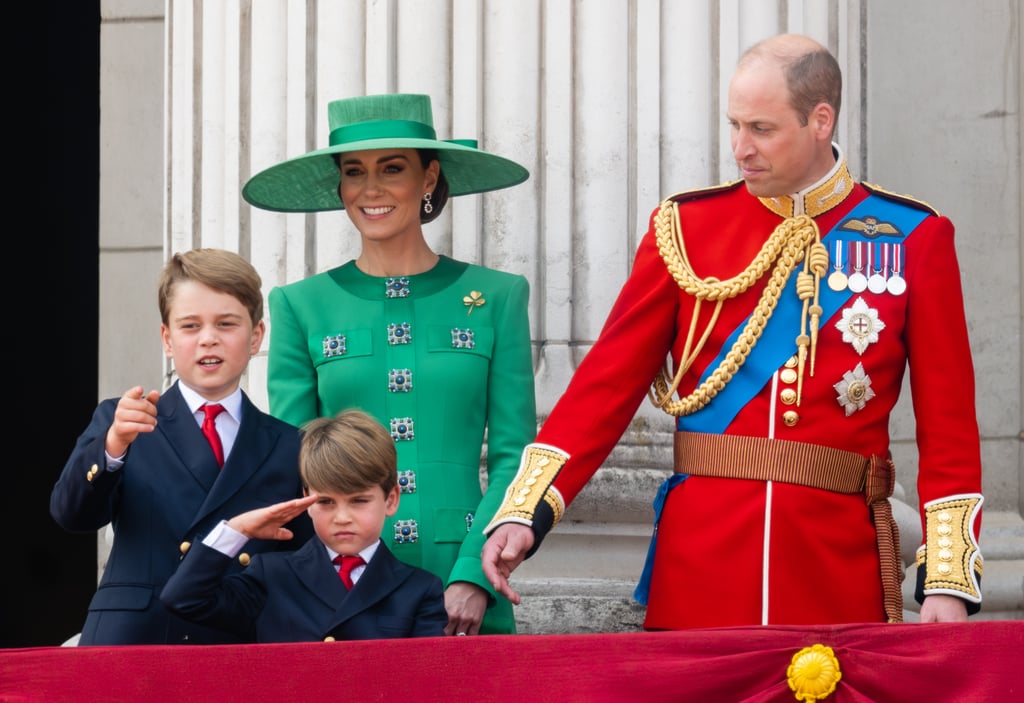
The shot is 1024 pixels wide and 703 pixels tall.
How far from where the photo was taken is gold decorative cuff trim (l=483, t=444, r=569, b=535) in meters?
3.31

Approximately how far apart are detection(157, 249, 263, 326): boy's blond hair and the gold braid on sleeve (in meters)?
0.74

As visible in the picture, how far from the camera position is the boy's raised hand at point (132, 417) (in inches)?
120

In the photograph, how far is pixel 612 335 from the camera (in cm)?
343

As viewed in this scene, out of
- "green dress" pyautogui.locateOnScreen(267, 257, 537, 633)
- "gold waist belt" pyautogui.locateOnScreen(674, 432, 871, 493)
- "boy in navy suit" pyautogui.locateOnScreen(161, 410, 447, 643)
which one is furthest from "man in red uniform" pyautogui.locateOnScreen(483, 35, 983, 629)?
"green dress" pyautogui.locateOnScreen(267, 257, 537, 633)

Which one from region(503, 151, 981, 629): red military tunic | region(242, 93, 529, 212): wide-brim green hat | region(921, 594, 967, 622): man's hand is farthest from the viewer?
→ region(242, 93, 529, 212): wide-brim green hat

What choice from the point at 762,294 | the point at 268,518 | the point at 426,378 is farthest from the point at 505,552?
the point at 762,294

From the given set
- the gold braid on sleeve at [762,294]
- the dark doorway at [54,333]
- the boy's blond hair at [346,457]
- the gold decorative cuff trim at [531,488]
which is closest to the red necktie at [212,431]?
the boy's blond hair at [346,457]

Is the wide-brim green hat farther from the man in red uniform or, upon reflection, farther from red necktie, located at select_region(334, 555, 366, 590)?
red necktie, located at select_region(334, 555, 366, 590)

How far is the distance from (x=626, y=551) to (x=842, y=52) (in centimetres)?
136

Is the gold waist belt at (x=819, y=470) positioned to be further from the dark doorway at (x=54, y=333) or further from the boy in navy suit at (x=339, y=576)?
the dark doorway at (x=54, y=333)

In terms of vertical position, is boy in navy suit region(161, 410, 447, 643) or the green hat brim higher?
the green hat brim

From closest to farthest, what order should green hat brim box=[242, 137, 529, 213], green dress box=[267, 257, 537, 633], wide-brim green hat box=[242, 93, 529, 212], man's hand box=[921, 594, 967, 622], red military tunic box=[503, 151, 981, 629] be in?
man's hand box=[921, 594, 967, 622], red military tunic box=[503, 151, 981, 629], green dress box=[267, 257, 537, 633], wide-brim green hat box=[242, 93, 529, 212], green hat brim box=[242, 137, 529, 213]

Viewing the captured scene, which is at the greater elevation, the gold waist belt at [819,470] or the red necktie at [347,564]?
the gold waist belt at [819,470]

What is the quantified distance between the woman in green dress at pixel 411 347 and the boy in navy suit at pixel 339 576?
14.4 inches
